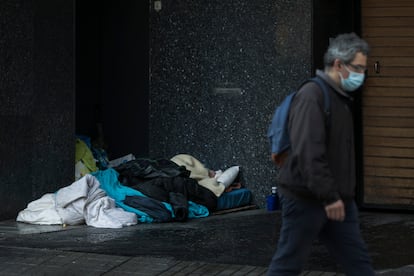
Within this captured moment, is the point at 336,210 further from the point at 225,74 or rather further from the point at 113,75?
the point at 113,75

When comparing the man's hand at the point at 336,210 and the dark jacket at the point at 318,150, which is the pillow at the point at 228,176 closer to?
the dark jacket at the point at 318,150

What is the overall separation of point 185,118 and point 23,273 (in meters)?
3.93

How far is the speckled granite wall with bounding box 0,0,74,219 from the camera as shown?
29.6 feet

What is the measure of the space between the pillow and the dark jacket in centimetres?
481

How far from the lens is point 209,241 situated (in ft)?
26.5

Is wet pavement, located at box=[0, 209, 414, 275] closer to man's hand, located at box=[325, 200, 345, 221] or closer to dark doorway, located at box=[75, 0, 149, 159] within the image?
man's hand, located at box=[325, 200, 345, 221]

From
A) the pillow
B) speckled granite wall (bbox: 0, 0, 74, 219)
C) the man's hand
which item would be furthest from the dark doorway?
the man's hand

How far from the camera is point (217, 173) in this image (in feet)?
33.2

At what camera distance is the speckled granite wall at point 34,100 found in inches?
355

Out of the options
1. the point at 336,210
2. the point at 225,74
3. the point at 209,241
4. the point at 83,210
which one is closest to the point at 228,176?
the point at 225,74

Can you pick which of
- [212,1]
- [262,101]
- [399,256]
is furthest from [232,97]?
[399,256]

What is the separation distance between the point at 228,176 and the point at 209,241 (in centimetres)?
197

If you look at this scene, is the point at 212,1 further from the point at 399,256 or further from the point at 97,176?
the point at 399,256

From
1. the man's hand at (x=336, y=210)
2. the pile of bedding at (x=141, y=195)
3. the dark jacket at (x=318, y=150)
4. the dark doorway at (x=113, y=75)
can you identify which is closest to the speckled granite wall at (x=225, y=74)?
the pile of bedding at (x=141, y=195)
